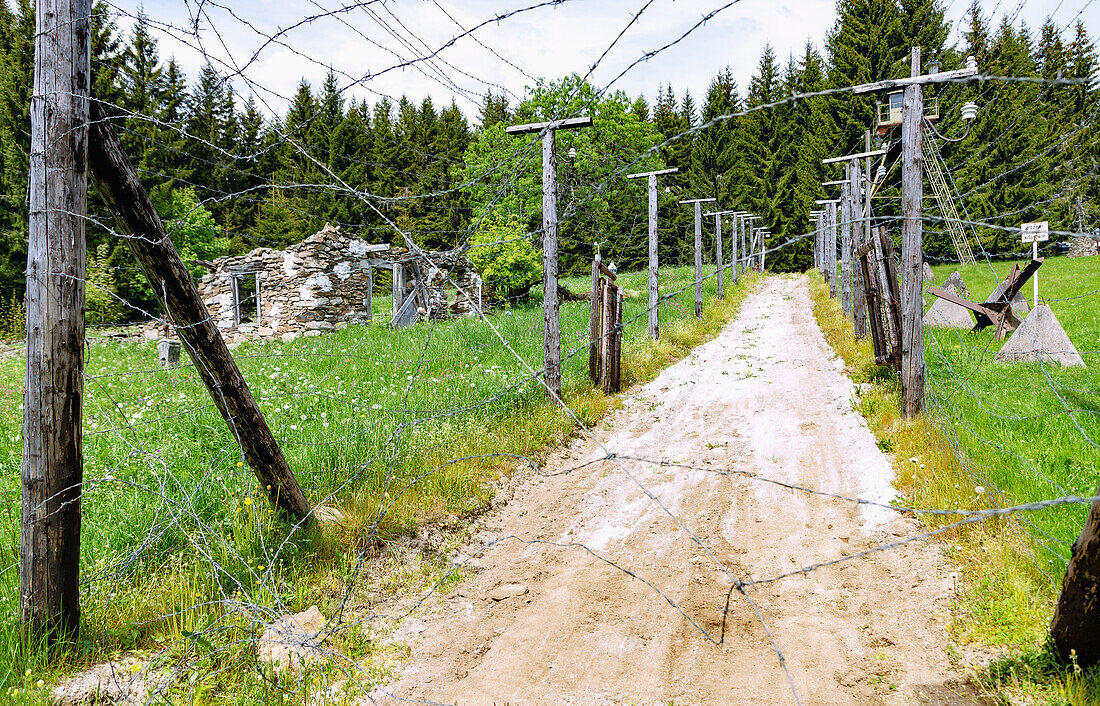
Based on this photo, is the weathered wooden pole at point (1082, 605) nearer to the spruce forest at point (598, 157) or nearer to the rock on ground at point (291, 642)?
the rock on ground at point (291, 642)

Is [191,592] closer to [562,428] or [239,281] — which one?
[562,428]

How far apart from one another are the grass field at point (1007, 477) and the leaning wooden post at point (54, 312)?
4271 mm

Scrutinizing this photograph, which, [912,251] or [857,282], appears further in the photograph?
[857,282]

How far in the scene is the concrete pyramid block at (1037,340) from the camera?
7.98 m

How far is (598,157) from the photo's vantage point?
2797 cm

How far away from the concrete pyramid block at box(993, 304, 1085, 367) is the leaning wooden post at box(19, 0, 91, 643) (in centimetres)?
1005

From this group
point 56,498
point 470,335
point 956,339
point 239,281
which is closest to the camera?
point 56,498

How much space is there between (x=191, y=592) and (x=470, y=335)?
956cm

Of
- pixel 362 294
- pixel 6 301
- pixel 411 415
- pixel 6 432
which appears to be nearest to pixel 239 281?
pixel 362 294

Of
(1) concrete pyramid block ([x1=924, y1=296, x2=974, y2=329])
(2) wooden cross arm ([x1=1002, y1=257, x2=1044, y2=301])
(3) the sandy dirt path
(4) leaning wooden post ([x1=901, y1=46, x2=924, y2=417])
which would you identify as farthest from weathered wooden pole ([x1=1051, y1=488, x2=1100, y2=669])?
(1) concrete pyramid block ([x1=924, y1=296, x2=974, y2=329])

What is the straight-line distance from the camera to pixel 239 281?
21.8 meters

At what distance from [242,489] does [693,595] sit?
10.2 ft

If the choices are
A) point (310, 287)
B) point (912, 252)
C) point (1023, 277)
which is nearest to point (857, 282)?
point (1023, 277)

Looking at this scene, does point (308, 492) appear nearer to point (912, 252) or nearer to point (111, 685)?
point (111, 685)
